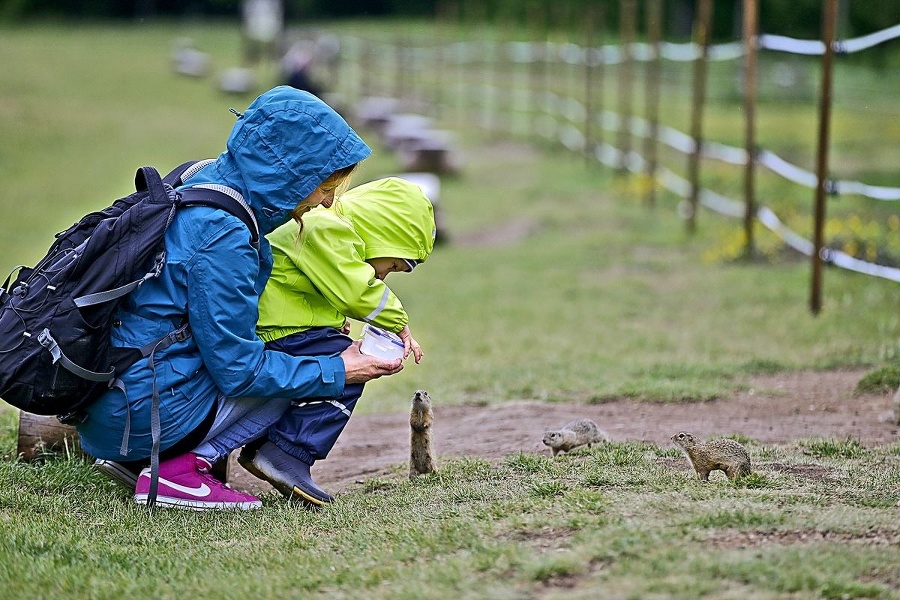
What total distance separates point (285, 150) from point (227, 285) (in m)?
0.46

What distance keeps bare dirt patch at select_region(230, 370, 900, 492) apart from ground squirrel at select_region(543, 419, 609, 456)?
22 centimetres

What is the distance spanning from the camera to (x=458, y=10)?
48344 mm

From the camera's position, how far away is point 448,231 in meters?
11.9

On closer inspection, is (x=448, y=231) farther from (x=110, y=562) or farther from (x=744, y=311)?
(x=110, y=562)

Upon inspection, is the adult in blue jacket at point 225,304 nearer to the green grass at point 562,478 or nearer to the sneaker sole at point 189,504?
the sneaker sole at point 189,504

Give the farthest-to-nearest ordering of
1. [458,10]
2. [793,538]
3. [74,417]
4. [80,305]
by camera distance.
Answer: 1. [458,10]
2. [74,417]
3. [80,305]
4. [793,538]

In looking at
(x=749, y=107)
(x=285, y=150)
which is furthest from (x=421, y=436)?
(x=749, y=107)

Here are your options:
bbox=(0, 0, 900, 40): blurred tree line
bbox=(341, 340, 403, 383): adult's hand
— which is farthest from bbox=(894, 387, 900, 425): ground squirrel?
bbox=(0, 0, 900, 40): blurred tree line

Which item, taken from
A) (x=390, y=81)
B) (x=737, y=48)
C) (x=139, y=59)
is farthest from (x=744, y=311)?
(x=139, y=59)

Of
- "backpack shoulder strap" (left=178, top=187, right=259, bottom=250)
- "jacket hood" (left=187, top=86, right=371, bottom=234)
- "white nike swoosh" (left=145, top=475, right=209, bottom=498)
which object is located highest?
"jacket hood" (left=187, top=86, right=371, bottom=234)

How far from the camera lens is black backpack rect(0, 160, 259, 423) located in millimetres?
3428

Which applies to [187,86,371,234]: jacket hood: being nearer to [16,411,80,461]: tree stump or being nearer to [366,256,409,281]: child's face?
[366,256,409,281]: child's face

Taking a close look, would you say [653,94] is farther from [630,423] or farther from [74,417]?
[74,417]

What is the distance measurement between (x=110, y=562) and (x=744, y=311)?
5517 mm
